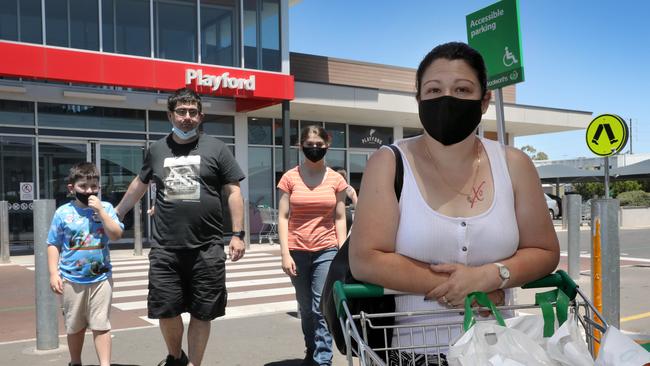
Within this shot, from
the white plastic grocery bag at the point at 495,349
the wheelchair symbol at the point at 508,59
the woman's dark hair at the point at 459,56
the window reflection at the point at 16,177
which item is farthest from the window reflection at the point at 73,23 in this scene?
the white plastic grocery bag at the point at 495,349

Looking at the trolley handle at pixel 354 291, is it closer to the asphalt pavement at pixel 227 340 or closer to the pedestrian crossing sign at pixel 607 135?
the asphalt pavement at pixel 227 340

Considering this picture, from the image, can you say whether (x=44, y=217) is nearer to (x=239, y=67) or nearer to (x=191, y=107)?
(x=191, y=107)

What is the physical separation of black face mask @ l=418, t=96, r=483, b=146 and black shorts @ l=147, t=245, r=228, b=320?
2678mm

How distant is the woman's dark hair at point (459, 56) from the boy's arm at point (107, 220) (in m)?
3.14

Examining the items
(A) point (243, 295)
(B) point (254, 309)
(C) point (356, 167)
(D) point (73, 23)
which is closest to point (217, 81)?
A: (D) point (73, 23)

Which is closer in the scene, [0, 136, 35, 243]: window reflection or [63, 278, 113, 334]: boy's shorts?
[63, 278, 113, 334]: boy's shorts

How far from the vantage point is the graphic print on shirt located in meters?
4.40

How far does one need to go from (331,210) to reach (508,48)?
2416 millimetres

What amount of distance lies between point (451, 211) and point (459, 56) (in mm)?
547

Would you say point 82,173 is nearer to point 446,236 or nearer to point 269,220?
point 446,236

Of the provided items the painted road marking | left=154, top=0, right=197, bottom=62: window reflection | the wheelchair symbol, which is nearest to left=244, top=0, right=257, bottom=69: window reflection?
left=154, top=0, right=197, bottom=62: window reflection

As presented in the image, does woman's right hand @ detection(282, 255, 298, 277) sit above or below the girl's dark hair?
below

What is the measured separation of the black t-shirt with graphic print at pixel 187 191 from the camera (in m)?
4.37

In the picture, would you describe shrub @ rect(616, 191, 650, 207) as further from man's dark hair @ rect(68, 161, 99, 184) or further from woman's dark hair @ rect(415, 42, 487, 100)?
woman's dark hair @ rect(415, 42, 487, 100)
